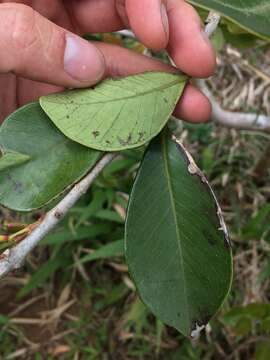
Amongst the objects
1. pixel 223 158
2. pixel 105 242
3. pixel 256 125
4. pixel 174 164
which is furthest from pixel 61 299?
pixel 174 164

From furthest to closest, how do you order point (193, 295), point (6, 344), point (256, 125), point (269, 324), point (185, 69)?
point (6, 344) → point (256, 125) → point (269, 324) → point (185, 69) → point (193, 295)

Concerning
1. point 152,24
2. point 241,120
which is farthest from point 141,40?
point 241,120

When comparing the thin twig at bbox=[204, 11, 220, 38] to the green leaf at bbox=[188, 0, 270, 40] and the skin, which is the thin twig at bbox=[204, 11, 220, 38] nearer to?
the skin

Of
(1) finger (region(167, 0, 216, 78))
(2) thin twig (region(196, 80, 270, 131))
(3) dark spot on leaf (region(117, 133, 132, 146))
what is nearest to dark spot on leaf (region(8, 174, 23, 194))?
(3) dark spot on leaf (region(117, 133, 132, 146))

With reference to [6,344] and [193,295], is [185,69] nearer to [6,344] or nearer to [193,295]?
[193,295]

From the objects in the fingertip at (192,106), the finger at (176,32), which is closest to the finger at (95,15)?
the finger at (176,32)

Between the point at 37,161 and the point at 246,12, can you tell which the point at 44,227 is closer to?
the point at 37,161
